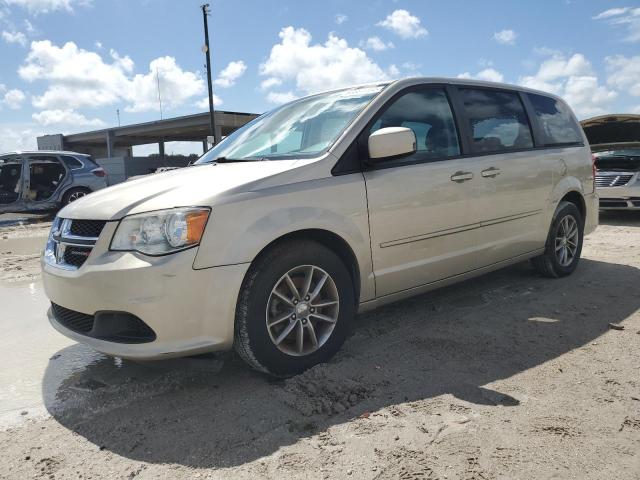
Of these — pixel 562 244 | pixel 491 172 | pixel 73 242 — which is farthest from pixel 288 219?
pixel 562 244

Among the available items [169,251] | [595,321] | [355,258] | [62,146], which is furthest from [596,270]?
[62,146]

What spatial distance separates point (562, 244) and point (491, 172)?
63.5 inches

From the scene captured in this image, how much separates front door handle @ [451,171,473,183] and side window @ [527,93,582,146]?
1.42 meters

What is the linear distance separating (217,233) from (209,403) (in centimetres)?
91

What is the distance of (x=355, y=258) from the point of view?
327 cm

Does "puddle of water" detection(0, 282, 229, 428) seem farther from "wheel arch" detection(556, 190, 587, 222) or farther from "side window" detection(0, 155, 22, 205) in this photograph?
"side window" detection(0, 155, 22, 205)

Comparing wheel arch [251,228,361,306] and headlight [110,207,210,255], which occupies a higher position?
headlight [110,207,210,255]

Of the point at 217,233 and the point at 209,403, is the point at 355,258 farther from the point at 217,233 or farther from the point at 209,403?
the point at 209,403

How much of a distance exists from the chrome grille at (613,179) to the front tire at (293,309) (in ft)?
26.3

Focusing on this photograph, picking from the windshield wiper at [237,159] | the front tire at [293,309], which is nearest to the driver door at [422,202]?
the front tire at [293,309]

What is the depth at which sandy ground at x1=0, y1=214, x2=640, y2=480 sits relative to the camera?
222cm

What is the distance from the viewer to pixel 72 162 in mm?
12633

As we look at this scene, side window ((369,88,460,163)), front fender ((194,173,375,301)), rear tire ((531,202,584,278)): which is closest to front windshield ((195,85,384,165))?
side window ((369,88,460,163))

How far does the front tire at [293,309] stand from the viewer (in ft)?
9.21
